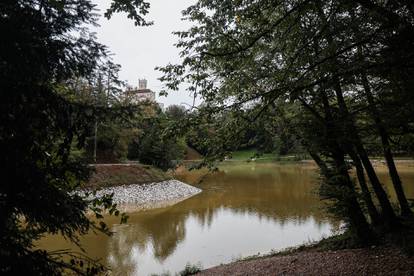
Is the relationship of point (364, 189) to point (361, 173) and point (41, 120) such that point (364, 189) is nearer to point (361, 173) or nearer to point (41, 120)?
point (361, 173)

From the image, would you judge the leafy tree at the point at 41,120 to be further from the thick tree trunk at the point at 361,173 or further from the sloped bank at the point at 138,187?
the sloped bank at the point at 138,187

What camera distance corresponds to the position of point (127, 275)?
9.68m

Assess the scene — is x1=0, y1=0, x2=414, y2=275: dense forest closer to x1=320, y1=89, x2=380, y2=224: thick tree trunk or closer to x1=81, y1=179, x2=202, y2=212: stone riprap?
x1=320, y1=89, x2=380, y2=224: thick tree trunk

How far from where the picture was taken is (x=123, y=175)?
27812 mm

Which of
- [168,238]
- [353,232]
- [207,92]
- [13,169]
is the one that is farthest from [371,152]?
[168,238]

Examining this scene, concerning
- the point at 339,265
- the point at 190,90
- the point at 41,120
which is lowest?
the point at 339,265

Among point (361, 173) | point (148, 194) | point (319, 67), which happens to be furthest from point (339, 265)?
point (148, 194)

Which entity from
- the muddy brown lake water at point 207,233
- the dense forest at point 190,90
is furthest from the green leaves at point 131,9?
the muddy brown lake water at point 207,233

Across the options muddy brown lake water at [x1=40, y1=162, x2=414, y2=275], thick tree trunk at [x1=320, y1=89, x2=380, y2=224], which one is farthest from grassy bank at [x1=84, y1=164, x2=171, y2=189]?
thick tree trunk at [x1=320, y1=89, x2=380, y2=224]

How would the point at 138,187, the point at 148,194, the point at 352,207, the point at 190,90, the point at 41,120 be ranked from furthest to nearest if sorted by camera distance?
the point at 138,187
the point at 148,194
the point at 352,207
the point at 190,90
the point at 41,120

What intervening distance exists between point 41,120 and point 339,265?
5436mm

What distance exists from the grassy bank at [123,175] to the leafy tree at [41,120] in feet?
73.4

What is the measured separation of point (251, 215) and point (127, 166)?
1541 centimetres

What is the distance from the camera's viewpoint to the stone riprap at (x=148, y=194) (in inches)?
828
